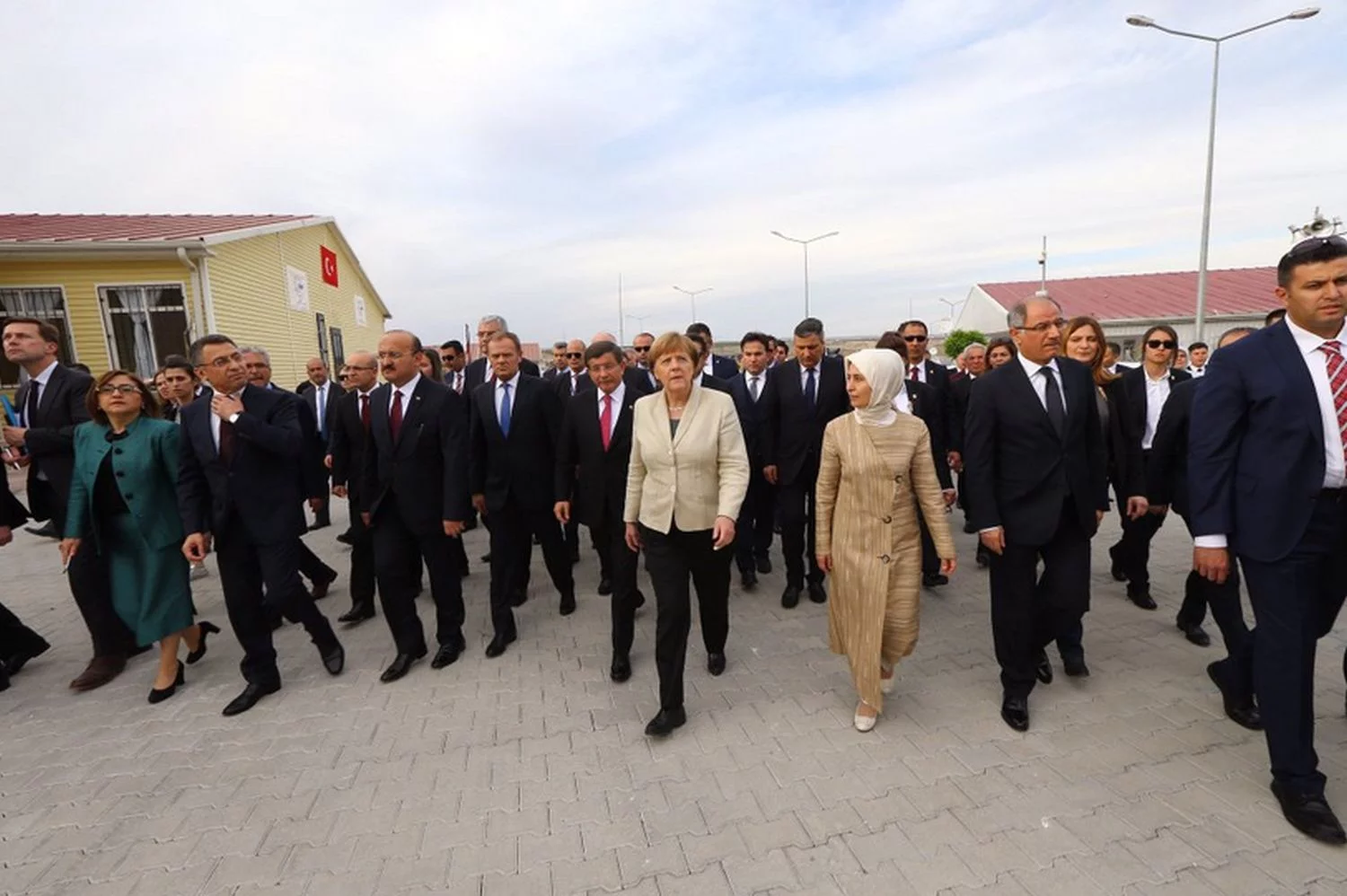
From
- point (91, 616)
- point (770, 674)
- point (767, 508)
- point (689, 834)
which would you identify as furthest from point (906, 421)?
point (91, 616)

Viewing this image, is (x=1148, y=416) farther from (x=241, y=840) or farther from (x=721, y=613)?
(x=241, y=840)

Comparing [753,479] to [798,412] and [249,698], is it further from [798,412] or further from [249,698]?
[249,698]

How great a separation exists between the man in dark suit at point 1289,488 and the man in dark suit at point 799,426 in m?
2.47

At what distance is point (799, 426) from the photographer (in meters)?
4.85

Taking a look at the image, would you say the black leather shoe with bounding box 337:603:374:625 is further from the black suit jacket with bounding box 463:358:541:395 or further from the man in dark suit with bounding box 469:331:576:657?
the black suit jacket with bounding box 463:358:541:395

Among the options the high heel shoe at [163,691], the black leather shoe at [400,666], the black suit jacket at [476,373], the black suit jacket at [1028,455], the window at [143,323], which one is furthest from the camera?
the window at [143,323]

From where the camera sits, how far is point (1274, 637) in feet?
8.05

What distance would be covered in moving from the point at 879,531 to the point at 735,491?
27.5 inches

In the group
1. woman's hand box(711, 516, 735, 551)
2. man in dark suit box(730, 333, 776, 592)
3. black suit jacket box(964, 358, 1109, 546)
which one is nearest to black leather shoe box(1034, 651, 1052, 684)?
black suit jacket box(964, 358, 1109, 546)

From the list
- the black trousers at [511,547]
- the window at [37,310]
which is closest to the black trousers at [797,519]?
the black trousers at [511,547]

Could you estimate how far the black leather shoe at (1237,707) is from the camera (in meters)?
3.03

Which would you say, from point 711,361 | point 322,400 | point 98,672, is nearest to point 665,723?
point 98,672

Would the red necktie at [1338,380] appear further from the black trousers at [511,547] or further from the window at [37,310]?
the window at [37,310]

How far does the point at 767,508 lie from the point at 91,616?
4787mm
